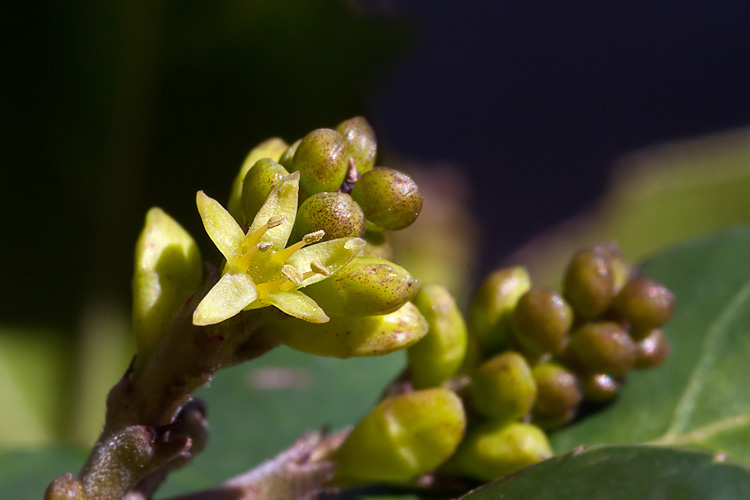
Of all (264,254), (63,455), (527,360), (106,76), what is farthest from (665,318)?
(106,76)

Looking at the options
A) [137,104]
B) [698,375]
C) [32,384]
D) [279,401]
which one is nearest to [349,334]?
[698,375]

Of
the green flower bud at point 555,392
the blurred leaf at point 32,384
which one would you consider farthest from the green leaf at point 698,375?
the blurred leaf at point 32,384

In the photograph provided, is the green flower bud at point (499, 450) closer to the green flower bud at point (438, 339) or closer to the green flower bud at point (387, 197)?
the green flower bud at point (438, 339)

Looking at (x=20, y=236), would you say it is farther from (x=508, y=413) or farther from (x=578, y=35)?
(x=578, y=35)

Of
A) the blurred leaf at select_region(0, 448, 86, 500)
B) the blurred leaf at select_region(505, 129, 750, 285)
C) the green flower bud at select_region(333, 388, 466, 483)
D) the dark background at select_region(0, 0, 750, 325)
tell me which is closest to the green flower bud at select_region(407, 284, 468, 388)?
the green flower bud at select_region(333, 388, 466, 483)

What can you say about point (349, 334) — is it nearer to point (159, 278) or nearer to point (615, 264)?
point (159, 278)

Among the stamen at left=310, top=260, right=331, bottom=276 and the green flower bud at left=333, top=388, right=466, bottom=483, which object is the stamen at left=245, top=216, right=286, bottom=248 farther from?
the green flower bud at left=333, top=388, right=466, bottom=483
